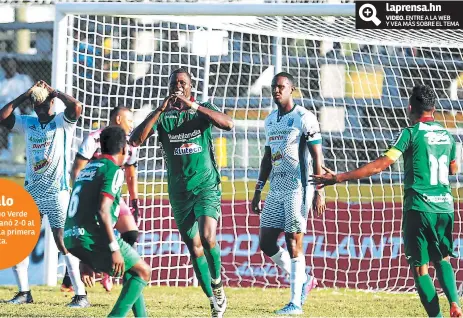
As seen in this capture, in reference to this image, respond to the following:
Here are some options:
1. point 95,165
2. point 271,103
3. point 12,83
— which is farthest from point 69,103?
point 12,83

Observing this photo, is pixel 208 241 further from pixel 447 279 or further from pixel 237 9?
pixel 237 9

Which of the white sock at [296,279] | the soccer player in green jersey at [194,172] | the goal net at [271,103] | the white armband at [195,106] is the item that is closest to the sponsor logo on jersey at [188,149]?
the soccer player in green jersey at [194,172]

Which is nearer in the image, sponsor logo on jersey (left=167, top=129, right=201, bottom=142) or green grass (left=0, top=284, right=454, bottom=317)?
sponsor logo on jersey (left=167, top=129, right=201, bottom=142)

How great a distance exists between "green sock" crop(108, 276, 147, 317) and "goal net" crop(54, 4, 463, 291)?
191 inches

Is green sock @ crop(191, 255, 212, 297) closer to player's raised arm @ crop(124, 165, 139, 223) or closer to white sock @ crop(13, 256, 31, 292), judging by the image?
player's raised arm @ crop(124, 165, 139, 223)

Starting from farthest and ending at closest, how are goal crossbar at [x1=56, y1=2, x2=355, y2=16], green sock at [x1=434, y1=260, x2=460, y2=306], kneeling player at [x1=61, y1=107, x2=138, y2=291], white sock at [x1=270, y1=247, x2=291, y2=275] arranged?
goal crossbar at [x1=56, y1=2, x2=355, y2=16], white sock at [x1=270, y1=247, x2=291, y2=275], kneeling player at [x1=61, y1=107, x2=138, y2=291], green sock at [x1=434, y1=260, x2=460, y2=306]

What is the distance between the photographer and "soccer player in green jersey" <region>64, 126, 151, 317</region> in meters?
7.21

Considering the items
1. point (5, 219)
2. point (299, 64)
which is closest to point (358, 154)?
point (299, 64)

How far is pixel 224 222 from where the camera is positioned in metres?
13.0

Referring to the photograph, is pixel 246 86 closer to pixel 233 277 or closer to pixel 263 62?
pixel 263 62

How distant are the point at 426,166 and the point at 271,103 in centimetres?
606

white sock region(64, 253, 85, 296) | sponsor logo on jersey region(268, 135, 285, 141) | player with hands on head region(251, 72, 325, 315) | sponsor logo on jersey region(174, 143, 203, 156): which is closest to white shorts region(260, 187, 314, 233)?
player with hands on head region(251, 72, 325, 315)

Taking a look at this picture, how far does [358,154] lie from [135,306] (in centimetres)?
666

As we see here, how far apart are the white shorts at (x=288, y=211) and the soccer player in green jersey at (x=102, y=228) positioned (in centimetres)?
253
